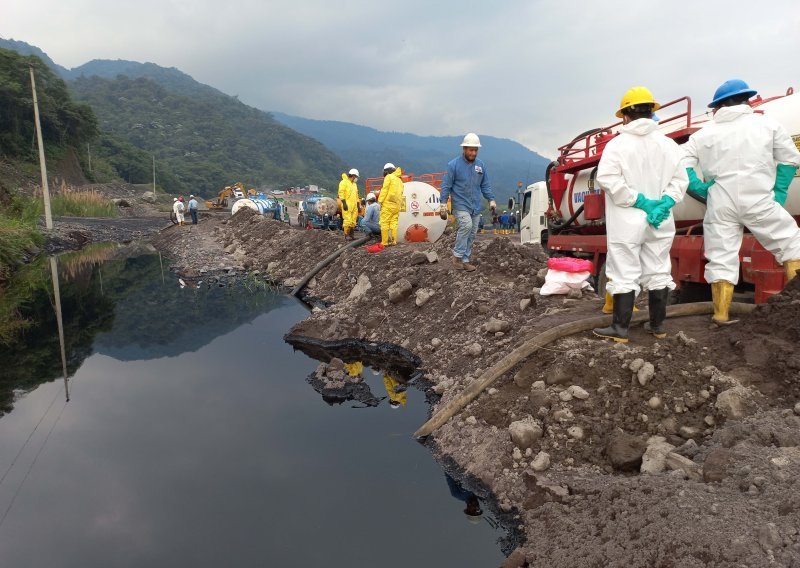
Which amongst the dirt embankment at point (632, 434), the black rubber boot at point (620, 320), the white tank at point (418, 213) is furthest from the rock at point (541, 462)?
the white tank at point (418, 213)

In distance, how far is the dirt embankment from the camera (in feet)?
7.84

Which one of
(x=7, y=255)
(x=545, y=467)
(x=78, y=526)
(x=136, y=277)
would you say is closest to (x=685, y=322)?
(x=545, y=467)

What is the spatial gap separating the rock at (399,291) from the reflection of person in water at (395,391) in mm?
1709

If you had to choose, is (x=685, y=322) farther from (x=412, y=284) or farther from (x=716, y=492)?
(x=412, y=284)

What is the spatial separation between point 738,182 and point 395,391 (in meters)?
3.97

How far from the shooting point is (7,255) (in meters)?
13.6

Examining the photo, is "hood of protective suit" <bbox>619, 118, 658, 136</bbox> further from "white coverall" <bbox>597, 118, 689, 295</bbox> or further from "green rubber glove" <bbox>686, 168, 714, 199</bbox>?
"green rubber glove" <bbox>686, 168, 714, 199</bbox>

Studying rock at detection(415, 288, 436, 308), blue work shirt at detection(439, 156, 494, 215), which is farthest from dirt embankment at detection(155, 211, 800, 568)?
blue work shirt at detection(439, 156, 494, 215)

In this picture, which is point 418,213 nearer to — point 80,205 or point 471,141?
point 471,141

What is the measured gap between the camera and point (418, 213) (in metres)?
11.7

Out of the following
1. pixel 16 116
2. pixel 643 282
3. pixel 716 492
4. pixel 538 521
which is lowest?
pixel 538 521

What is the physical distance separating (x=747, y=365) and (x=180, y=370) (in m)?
6.53

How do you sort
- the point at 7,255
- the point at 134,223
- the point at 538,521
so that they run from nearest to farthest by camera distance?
the point at 538,521, the point at 7,255, the point at 134,223

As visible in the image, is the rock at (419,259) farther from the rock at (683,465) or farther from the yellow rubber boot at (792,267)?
the rock at (683,465)
